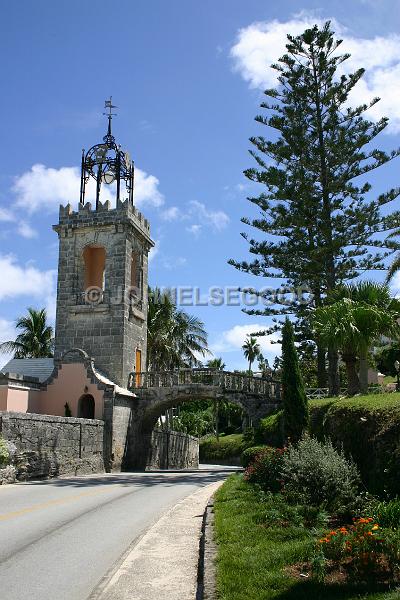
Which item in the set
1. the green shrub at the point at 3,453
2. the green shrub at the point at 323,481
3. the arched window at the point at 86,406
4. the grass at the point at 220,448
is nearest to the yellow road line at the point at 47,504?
the green shrub at the point at 3,453

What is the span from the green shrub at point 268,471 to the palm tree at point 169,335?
25873 mm

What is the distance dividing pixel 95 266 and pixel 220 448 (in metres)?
21.8

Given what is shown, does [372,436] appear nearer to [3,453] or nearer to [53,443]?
[3,453]

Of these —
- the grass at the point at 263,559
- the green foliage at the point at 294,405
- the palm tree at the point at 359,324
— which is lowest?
the grass at the point at 263,559

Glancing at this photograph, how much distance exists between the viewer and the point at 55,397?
26172mm

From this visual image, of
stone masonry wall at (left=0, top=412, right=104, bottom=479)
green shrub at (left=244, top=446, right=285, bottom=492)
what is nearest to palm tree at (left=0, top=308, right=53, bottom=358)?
stone masonry wall at (left=0, top=412, right=104, bottom=479)

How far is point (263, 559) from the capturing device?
239 inches

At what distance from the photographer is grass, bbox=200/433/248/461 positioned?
4538 cm

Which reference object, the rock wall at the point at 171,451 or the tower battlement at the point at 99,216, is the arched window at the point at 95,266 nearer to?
the tower battlement at the point at 99,216

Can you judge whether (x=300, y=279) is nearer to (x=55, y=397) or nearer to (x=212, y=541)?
(x=55, y=397)

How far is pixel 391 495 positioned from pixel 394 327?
24.6ft

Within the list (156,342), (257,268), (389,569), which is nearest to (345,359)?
(389,569)

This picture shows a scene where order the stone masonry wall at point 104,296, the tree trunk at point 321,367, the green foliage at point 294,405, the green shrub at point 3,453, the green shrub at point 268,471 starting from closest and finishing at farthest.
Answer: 1. the green shrub at point 268,471
2. the green shrub at point 3,453
3. the green foliage at point 294,405
4. the stone masonry wall at point 104,296
5. the tree trunk at point 321,367

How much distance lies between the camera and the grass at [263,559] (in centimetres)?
490
